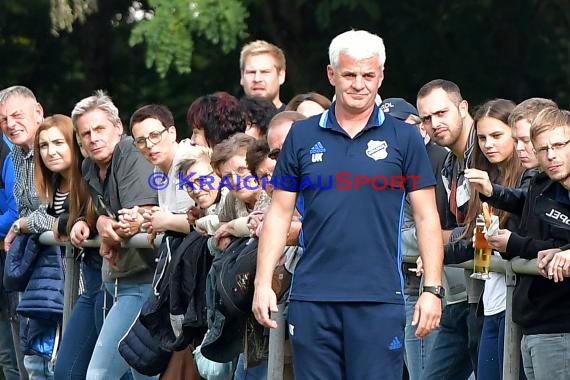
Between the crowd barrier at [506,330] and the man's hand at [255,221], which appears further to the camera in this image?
the man's hand at [255,221]

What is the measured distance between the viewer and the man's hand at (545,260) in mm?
5500

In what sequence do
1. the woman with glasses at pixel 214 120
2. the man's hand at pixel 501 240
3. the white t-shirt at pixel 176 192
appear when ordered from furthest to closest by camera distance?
1. the woman with glasses at pixel 214 120
2. the white t-shirt at pixel 176 192
3. the man's hand at pixel 501 240

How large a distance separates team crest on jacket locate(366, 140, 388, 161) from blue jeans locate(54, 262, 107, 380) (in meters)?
2.87

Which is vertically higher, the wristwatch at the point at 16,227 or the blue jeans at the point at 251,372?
the wristwatch at the point at 16,227

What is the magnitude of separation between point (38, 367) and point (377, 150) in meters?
3.89

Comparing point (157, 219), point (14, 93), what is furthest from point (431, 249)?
point (14, 93)

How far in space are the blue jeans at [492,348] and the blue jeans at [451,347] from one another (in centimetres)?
41

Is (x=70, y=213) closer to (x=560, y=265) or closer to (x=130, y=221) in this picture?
(x=130, y=221)

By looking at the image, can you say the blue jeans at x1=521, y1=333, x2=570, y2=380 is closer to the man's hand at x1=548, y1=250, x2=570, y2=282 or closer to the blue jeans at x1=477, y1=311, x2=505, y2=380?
the man's hand at x1=548, y1=250, x2=570, y2=282

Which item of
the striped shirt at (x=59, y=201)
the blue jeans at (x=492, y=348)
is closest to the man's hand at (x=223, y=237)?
the blue jeans at (x=492, y=348)

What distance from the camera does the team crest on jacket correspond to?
5605 mm

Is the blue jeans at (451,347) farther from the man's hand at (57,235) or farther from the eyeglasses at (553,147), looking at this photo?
the man's hand at (57,235)

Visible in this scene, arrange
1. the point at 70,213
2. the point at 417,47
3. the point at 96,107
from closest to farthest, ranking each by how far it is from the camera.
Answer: the point at 96,107 < the point at 70,213 < the point at 417,47

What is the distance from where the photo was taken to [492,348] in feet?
20.6
